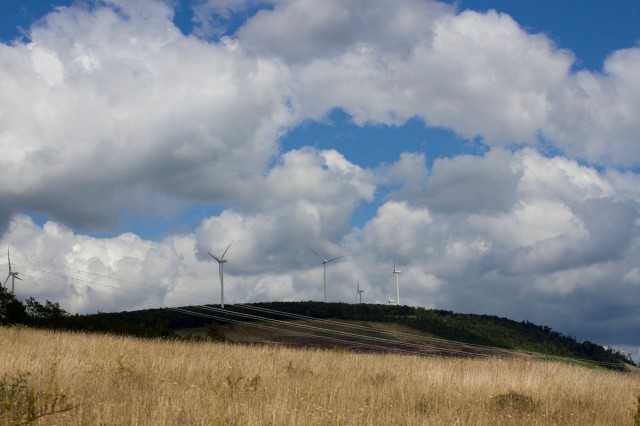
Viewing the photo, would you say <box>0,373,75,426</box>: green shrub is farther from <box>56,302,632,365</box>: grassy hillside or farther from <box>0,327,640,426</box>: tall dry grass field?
<box>56,302,632,365</box>: grassy hillside

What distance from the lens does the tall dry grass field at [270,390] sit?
1401cm

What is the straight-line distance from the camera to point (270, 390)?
60.8 feet

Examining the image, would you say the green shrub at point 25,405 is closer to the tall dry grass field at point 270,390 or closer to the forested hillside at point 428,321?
the tall dry grass field at point 270,390

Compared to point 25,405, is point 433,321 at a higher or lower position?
higher

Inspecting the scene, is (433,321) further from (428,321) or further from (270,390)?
(270,390)

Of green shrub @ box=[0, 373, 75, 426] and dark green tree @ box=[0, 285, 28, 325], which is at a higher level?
dark green tree @ box=[0, 285, 28, 325]

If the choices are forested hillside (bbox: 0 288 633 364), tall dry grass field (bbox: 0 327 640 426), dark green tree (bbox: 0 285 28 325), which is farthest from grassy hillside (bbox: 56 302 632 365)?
tall dry grass field (bbox: 0 327 640 426)

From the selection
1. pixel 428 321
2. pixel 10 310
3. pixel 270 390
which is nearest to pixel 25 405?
pixel 270 390

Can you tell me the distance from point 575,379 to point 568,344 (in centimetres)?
12480

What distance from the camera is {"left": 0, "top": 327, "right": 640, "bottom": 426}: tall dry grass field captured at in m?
14.0

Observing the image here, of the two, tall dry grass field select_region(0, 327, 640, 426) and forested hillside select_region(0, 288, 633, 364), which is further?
forested hillside select_region(0, 288, 633, 364)

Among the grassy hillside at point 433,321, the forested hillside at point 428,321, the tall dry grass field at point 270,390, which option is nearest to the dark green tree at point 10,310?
the tall dry grass field at point 270,390

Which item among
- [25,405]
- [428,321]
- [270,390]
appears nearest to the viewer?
[25,405]

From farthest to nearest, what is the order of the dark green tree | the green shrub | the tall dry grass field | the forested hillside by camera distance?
the forested hillside
the dark green tree
the tall dry grass field
the green shrub
